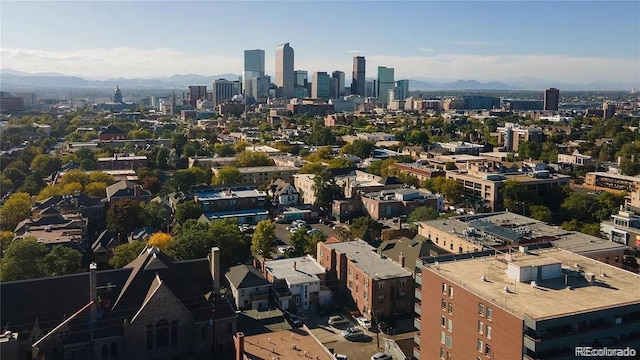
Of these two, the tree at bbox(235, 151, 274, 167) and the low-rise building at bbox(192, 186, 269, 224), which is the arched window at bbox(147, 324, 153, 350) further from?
the tree at bbox(235, 151, 274, 167)

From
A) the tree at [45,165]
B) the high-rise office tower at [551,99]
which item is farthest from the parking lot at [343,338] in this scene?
the high-rise office tower at [551,99]

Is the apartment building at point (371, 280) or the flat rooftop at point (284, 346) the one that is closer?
the flat rooftop at point (284, 346)

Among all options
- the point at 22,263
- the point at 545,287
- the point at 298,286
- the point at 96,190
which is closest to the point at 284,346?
the point at 298,286

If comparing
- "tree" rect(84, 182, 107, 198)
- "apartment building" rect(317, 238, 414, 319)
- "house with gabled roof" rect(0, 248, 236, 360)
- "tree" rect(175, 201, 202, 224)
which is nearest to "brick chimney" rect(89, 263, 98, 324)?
"house with gabled roof" rect(0, 248, 236, 360)

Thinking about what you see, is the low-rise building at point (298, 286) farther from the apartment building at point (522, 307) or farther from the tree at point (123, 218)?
the tree at point (123, 218)

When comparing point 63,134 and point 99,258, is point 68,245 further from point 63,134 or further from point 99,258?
point 63,134

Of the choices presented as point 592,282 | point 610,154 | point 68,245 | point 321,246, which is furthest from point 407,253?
point 610,154
